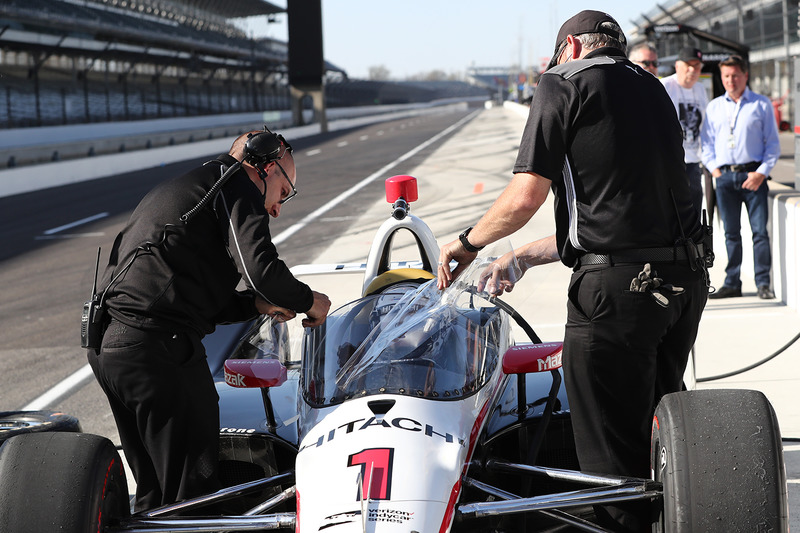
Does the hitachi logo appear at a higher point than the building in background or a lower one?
lower

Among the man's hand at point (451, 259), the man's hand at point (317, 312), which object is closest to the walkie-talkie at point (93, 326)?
the man's hand at point (317, 312)

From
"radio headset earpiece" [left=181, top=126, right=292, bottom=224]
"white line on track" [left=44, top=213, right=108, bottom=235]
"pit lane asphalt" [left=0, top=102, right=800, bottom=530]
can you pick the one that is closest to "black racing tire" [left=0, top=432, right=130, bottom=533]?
"radio headset earpiece" [left=181, top=126, right=292, bottom=224]

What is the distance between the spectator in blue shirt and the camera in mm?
8297

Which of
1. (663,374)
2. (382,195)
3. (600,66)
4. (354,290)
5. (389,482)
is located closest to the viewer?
(389,482)

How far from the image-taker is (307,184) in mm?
24203

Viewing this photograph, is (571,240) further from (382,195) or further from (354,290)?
(382,195)

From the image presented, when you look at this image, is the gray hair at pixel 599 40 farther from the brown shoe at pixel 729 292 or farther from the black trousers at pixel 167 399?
the brown shoe at pixel 729 292

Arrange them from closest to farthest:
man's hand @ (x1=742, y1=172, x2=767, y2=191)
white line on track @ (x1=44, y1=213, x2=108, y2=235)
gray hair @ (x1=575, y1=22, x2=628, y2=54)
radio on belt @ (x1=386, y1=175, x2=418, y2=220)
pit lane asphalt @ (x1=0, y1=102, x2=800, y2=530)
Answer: gray hair @ (x1=575, y1=22, x2=628, y2=54), radio on belt @ (x1=386, y1=175, x2=418, y2=220), pit lane asphalt @ (x1=0, y1=102, x2=800, y2=530), man's hand @ (x1=742, y1=172, x2=767, y2=191), white line on track @ (x1=44, y1=213, x2=108, y2=235)

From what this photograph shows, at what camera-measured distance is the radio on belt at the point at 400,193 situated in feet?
15.8

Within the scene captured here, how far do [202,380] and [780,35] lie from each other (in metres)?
46.4

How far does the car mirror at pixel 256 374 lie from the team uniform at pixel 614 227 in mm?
1185

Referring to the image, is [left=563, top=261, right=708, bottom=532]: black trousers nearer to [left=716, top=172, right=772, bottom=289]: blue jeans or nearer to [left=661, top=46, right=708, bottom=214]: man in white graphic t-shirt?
[left=716, top=172, right=772, bottom=289]: blue jeans

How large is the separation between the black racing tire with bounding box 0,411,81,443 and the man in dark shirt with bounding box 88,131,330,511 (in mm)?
750

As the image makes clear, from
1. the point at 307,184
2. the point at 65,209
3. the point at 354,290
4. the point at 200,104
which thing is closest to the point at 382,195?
the point at 307,184
